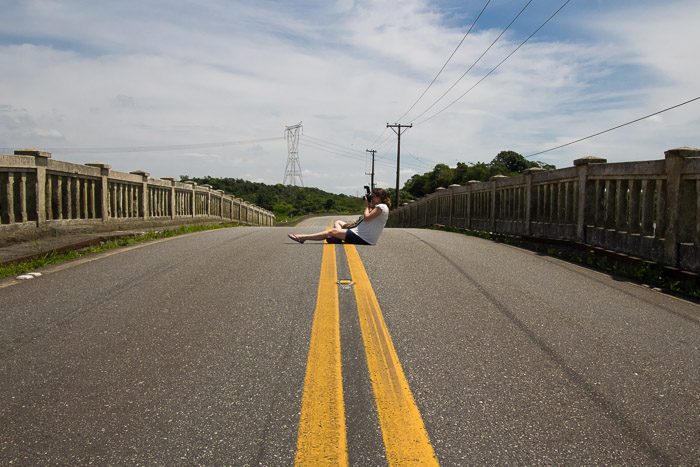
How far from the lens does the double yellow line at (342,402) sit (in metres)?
2.48

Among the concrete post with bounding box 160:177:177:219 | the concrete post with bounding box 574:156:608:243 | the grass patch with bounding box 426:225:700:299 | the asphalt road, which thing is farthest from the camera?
the concrete post with bounding box 160:177:177:219

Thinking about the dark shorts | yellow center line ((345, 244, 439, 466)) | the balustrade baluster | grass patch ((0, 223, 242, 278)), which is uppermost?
the balustrade baluster

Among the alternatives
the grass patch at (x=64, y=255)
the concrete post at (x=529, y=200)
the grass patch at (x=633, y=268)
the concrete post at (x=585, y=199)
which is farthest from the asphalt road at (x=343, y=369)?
the concrete post at (x=529, y=200)

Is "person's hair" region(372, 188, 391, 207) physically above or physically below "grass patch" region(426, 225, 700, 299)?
above

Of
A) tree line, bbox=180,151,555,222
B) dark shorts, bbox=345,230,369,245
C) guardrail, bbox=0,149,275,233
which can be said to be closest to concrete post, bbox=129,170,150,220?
guardrail, bbox=0,149,275,233

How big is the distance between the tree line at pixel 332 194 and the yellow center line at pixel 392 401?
74454 millimetres

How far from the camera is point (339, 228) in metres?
9.90

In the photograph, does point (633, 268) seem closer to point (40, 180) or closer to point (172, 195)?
point (40, 180)

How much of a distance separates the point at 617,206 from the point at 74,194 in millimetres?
11343

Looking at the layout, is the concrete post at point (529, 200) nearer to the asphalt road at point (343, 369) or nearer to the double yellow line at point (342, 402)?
the asphalt road at point (343, 369)

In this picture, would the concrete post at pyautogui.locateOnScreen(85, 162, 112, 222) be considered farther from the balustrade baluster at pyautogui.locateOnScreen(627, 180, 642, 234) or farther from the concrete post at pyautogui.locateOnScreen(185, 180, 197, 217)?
the balustrade baluster at pyautogui.locateOnScreen(627, 180, 642, 234)

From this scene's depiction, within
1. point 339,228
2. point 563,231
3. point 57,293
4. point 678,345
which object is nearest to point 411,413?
point 678,345

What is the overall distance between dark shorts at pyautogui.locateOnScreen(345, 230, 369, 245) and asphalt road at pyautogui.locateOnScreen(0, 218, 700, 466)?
3.06m

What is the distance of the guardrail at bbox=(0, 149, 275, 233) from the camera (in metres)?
9.05
